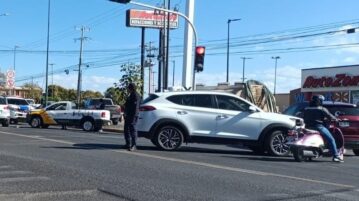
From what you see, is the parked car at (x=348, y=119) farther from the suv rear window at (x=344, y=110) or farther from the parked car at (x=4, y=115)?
the parked car at (x=4, y=115)

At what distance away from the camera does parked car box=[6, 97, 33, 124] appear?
37997mm

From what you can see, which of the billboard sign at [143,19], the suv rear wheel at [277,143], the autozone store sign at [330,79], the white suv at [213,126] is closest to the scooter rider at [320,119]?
the white suv at [213,126]

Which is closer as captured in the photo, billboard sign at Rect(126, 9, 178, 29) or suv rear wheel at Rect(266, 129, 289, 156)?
suv rear wheel at Rect(266, 129, 289, 156)

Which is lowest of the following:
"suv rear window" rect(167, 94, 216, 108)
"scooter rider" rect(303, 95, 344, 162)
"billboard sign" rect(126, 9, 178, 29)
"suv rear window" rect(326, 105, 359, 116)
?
"scooter rider" rect(303, 95, 344, 162)

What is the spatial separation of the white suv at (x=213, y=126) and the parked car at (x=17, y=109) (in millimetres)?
23585

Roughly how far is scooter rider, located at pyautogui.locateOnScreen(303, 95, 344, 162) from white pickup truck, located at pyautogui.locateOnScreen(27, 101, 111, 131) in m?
18.5

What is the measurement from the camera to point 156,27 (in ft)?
222

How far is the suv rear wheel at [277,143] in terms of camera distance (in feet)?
51.8

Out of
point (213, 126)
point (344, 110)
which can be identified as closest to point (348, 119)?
point (344, 110)

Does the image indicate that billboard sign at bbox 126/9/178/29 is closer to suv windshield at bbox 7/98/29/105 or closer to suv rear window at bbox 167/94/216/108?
suv windshield at bbox 7/98/29/105

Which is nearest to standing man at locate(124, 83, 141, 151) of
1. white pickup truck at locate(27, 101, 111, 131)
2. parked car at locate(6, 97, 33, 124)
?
white pickup truck at locate(27, 101, 111, 131)

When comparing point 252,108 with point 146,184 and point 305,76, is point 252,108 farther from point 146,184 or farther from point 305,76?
point 305,76

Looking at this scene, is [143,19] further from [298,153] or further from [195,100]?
[298,153]

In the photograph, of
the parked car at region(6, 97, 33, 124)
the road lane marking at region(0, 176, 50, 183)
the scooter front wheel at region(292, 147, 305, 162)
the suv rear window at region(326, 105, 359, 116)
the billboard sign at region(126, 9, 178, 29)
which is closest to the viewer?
the road lane marking at region(0, 176, 50, 183)
